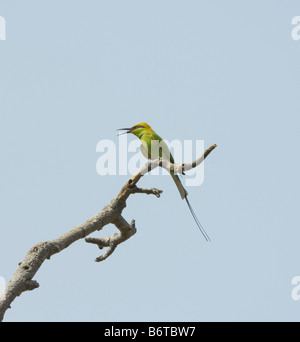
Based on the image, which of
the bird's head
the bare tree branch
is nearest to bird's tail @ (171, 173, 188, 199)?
the bare tree branch

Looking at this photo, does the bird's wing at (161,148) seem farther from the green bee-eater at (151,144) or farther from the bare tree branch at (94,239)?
the bare tree branch at (94,239)

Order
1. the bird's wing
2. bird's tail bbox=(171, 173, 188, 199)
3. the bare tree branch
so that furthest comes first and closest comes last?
the bird's wing → bird's tail bbox=(171, 173, 188, 199) → the bare tree branch

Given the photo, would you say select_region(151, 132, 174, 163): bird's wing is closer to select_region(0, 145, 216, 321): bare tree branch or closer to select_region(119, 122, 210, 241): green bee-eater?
select_region(119, 122, 210, 241): green bee-eater

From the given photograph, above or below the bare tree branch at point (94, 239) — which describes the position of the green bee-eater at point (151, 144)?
above

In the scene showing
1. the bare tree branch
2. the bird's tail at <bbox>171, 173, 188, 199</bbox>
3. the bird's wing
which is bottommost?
the bare tree branch

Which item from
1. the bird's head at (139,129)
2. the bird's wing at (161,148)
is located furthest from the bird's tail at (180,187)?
the bird's head at (139,129)

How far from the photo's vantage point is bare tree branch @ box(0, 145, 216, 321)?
4.64m

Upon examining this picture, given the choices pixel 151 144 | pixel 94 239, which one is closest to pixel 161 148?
pixel 151 144

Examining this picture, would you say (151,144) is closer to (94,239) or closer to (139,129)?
(139,129)

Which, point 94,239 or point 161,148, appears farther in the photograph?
point 161,148

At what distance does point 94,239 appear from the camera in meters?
5.84

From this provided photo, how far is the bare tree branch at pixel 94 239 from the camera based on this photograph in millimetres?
4645
